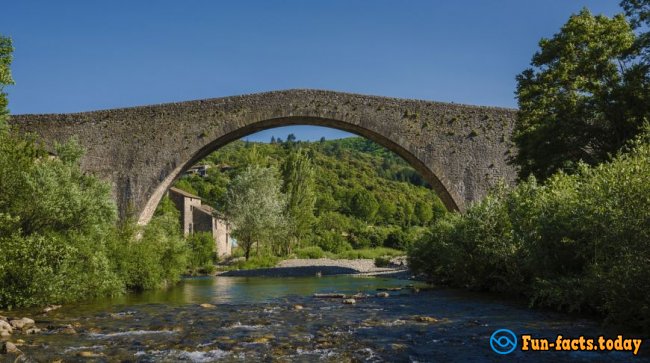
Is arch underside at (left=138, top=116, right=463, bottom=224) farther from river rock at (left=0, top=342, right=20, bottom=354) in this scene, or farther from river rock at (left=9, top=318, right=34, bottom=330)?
river rock at (left=0, top=342, right=20, bottom=354)

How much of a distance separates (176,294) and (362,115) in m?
9.44

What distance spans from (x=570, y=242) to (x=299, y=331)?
4860mm

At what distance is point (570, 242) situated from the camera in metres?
10.0

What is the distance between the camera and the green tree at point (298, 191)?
128 feet

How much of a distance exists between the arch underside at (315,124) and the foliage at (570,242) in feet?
16.1

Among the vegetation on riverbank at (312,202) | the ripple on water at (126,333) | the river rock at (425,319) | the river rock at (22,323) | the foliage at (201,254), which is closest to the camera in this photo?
the ripple on water at (126,333)

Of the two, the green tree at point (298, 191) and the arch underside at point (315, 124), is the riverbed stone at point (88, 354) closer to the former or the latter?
the arch underside at point (315, 124)

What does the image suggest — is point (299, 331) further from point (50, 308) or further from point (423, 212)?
point (423, 212)

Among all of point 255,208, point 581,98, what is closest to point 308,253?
point 255,208

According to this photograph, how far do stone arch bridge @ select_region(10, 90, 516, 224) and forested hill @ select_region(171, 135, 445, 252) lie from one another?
50.8 feet

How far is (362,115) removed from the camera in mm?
21500

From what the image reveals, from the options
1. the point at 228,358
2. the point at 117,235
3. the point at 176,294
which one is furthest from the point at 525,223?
the point at 117,235

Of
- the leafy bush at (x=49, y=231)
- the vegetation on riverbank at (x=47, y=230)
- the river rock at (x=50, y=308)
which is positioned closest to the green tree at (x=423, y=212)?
the vegetation on riverbank at (x=47, y=230)

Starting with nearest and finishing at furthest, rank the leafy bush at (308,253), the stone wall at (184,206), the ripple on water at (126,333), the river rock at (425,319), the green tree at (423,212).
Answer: the ripple on water at (126,333) → the river rock at (425,319) → the leafy bush at (308,253) → the stone wall at (184,206) → the green tree at (423,212)
